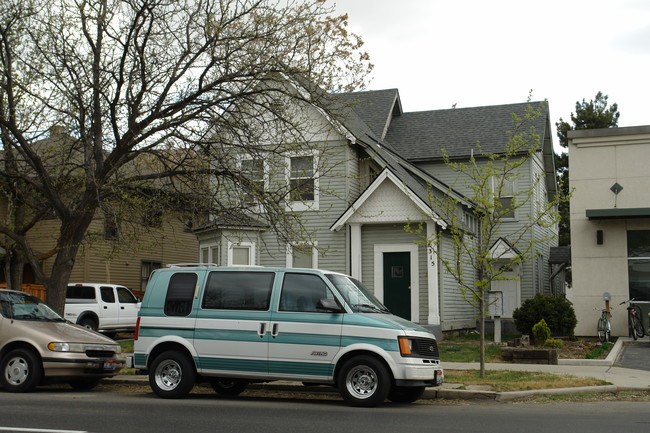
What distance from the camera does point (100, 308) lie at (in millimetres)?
25094

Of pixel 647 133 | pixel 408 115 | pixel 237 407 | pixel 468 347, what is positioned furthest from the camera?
pixel 408 115

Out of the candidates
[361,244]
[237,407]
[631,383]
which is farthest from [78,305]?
[631,383]

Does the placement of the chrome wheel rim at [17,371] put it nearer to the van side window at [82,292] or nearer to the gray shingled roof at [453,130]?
the van side window at [82,292]

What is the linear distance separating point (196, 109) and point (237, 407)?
6.78 m

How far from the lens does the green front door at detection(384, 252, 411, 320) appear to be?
22688 millimetres

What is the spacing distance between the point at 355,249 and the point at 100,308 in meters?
9.05

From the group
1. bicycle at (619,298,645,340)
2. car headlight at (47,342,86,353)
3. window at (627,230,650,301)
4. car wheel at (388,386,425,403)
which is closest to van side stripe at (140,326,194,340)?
car headlight at (47,342,86,353)

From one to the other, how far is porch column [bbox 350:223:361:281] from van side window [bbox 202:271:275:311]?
36.4ft

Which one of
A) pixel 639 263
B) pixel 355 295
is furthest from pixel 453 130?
pixel 355 295

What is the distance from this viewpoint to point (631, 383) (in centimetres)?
1272

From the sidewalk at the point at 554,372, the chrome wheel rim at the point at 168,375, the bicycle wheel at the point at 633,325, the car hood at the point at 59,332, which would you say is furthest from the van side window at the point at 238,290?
the bicycle wheel at the point at 633,325

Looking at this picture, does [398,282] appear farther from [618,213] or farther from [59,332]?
[59,332]

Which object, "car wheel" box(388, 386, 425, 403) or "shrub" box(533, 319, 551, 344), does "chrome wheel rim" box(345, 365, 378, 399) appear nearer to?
"car wheel" box(388, 386, 425, 403)

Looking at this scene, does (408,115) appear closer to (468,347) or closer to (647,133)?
(647,133)
